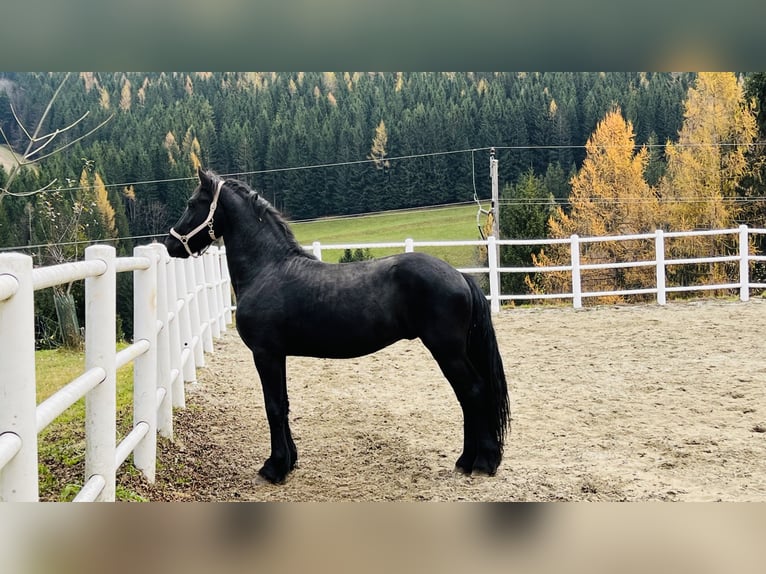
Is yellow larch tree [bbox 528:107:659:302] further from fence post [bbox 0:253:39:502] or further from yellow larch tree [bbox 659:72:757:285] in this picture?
fence post [bbox 0:253:39:502]

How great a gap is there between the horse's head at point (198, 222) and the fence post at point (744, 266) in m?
5.05

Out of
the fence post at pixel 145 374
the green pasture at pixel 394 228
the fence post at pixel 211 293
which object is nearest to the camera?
the fence post at pixel 145 374

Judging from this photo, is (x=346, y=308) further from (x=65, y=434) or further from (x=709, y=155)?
(x=709, y=155)

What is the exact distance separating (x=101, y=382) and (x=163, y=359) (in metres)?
0.94

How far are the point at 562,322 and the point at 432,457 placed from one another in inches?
120

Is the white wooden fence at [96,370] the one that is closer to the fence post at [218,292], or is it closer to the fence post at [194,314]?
the fence post at [194,314]

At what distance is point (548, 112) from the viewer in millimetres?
4867

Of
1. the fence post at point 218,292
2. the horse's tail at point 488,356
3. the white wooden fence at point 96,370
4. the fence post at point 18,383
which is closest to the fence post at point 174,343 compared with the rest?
the white wooden fence at point 96,370

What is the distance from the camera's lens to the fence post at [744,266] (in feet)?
20.2

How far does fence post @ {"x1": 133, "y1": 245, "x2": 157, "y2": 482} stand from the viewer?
2209 millimetres

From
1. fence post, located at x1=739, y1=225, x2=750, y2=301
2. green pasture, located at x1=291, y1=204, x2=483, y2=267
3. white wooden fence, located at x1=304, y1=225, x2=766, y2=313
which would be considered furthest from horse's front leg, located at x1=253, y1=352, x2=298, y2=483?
fence post, located at x1=739, y1=225, x2=750, y2=301

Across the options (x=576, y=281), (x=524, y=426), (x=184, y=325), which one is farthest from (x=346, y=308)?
(x=576, y=281)
